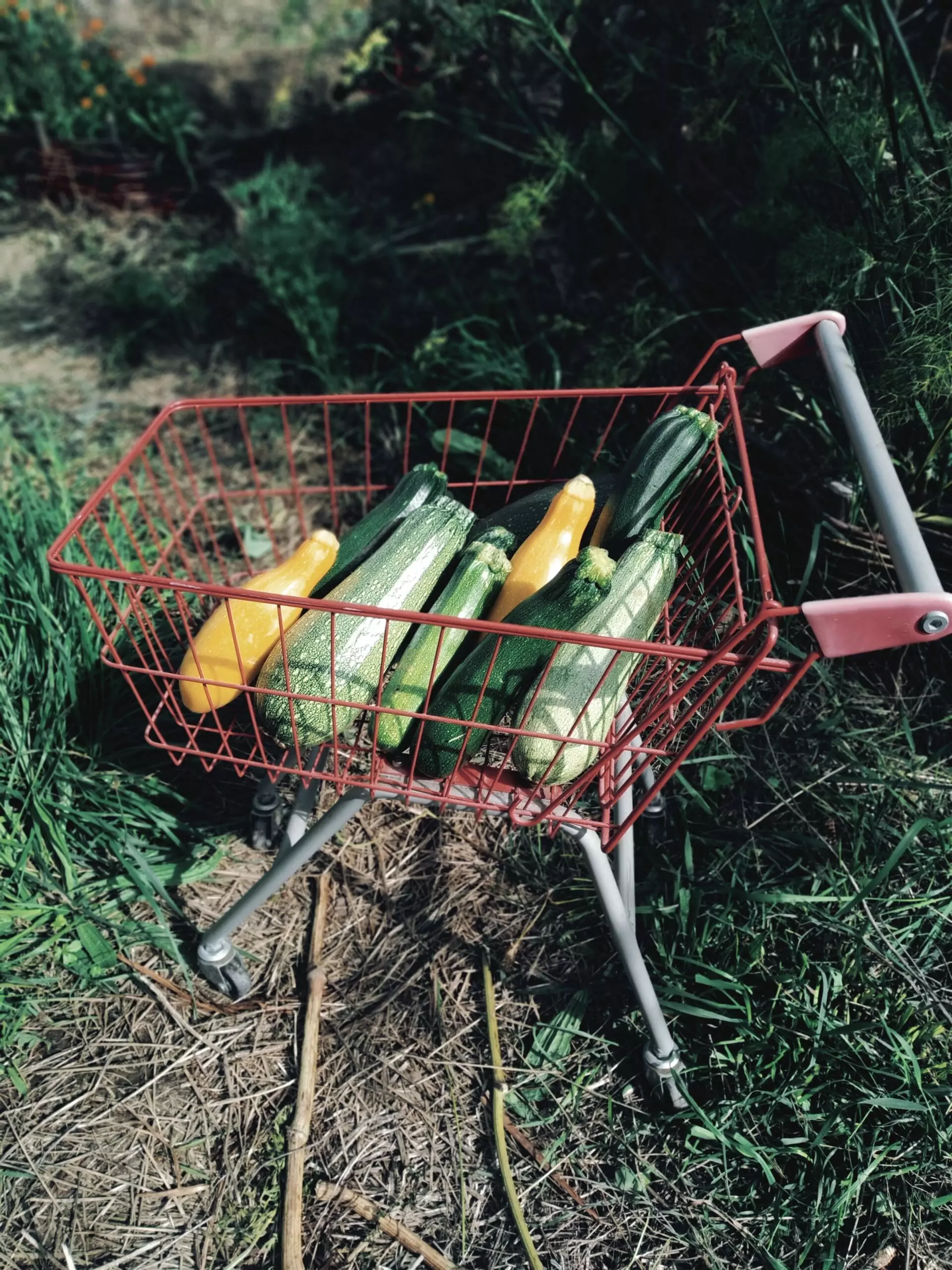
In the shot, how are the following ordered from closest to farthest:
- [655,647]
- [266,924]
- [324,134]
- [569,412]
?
[655,647] → [266,924] → [569,412] → [324,134]

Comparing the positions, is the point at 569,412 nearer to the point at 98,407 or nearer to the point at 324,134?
the point at 98,407

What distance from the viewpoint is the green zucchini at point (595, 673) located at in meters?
1.75

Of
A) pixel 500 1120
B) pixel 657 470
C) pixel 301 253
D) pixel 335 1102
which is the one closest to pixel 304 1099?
pixel 335 1102

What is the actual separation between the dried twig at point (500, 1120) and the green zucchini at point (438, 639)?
871 mm

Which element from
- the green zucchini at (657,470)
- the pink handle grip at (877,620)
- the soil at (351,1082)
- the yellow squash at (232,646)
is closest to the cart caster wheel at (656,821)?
the soil at (351,1082)

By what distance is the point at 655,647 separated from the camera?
1.39 m

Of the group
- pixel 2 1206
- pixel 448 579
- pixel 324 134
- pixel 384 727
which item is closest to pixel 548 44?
pixel 324 134

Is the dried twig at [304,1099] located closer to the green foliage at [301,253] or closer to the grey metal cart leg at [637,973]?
the grey metal cart leg at [637,973]

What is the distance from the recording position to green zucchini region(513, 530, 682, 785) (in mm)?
1745

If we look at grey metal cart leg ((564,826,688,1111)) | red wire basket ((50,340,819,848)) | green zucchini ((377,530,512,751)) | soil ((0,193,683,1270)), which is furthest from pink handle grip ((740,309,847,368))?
soil ((0,193,683,1270))

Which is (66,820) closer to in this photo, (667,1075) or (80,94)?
(667,1075)

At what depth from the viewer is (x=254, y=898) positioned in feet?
6.77

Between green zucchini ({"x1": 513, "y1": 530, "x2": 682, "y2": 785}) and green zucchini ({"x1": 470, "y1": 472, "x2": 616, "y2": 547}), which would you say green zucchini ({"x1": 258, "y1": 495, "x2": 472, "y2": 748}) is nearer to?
green zucchini ({"x1": 470, "y1": 472, "x2": 616, "y2": 547})

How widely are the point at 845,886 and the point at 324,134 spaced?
528cm
